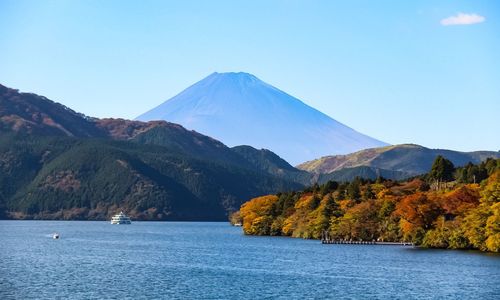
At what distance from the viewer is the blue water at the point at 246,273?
7294 cm

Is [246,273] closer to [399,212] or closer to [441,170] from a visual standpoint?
[399,212]

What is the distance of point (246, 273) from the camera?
9025 cm

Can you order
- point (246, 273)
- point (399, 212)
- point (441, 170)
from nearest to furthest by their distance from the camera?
point (246, 273) → point (399, 212) → point (441, 170)

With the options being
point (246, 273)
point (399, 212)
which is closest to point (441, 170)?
point (399, 212)

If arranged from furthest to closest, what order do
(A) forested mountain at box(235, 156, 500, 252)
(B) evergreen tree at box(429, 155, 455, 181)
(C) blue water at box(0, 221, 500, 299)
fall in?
(B) evergreen tree at box(429, 155, 455, 181) → (A) forested mountain at box(235, 156, 500, 252) → (C) blue water at box(0, 221, 500, 299)

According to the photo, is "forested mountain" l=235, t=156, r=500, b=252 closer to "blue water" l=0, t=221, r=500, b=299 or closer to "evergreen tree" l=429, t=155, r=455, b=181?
"evergreen tree" l=429, t=155, r=455, b=181

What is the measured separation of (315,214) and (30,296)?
9681 centimetres

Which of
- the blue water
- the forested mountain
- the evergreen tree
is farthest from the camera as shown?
the evergreen tree

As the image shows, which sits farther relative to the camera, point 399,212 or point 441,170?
point 441,170

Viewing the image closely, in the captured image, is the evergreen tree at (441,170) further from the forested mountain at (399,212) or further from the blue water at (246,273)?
the blue water at (246,273)

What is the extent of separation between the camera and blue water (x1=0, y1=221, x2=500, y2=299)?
239 ft

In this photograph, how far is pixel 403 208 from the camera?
440 ft

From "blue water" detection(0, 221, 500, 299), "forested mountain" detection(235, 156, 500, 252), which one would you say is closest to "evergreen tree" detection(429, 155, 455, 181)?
"forested mountain" detection(235, 156, 500, 252)

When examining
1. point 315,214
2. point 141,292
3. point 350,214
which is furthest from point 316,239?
point 141,292
